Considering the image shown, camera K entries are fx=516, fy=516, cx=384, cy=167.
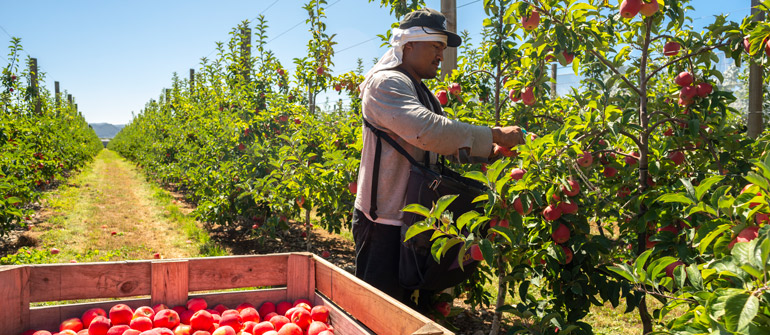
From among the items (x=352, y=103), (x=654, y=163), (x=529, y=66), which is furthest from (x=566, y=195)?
(x=352, y=103)

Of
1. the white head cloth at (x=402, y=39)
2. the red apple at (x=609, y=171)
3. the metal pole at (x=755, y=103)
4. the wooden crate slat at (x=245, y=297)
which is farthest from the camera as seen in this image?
the metal pole at (x=755, y=103)

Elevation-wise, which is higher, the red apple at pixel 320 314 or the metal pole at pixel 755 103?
the metal pole at pixel 755 103

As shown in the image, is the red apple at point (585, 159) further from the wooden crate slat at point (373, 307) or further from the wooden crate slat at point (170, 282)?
the wooden crate slat at point (170, 282)

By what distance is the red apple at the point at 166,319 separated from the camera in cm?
160

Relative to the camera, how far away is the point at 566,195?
1993mm

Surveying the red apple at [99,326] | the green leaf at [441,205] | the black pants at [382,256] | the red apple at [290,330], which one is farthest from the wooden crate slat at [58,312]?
the green leaf at [441,205]

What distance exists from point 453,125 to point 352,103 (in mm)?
3720

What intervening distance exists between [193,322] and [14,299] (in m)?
0.52

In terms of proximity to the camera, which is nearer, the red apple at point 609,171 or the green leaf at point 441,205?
the green leaf at point 441,205

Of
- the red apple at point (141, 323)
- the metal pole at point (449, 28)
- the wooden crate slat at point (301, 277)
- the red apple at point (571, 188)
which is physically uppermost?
the metal pole at point (449, 28)

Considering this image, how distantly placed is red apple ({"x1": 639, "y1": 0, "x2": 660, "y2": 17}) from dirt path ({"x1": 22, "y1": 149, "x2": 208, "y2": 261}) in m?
4.55

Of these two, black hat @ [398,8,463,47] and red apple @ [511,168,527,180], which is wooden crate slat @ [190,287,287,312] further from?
black hat @ [398,8,463,47]

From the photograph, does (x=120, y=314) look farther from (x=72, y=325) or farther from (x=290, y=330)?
(x=290, y=330)

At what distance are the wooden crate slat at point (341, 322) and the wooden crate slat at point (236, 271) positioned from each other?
0.20m
